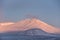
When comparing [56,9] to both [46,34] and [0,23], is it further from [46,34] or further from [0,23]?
[0,23]

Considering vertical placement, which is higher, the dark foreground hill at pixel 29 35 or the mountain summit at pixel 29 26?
the mountain summit at pixel 29 26

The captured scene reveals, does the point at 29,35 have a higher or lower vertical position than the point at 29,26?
lower

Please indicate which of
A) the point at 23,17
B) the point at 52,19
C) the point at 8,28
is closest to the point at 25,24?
the point at 23,17

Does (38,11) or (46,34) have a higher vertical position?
(38,11)

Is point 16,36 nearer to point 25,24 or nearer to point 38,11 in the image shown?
point 25,24

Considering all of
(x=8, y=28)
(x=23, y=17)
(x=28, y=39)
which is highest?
(x=23, y=17)

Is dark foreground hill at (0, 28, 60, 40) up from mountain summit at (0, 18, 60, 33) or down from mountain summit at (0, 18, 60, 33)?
down

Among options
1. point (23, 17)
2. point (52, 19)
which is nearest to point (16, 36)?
point (23, 17)
